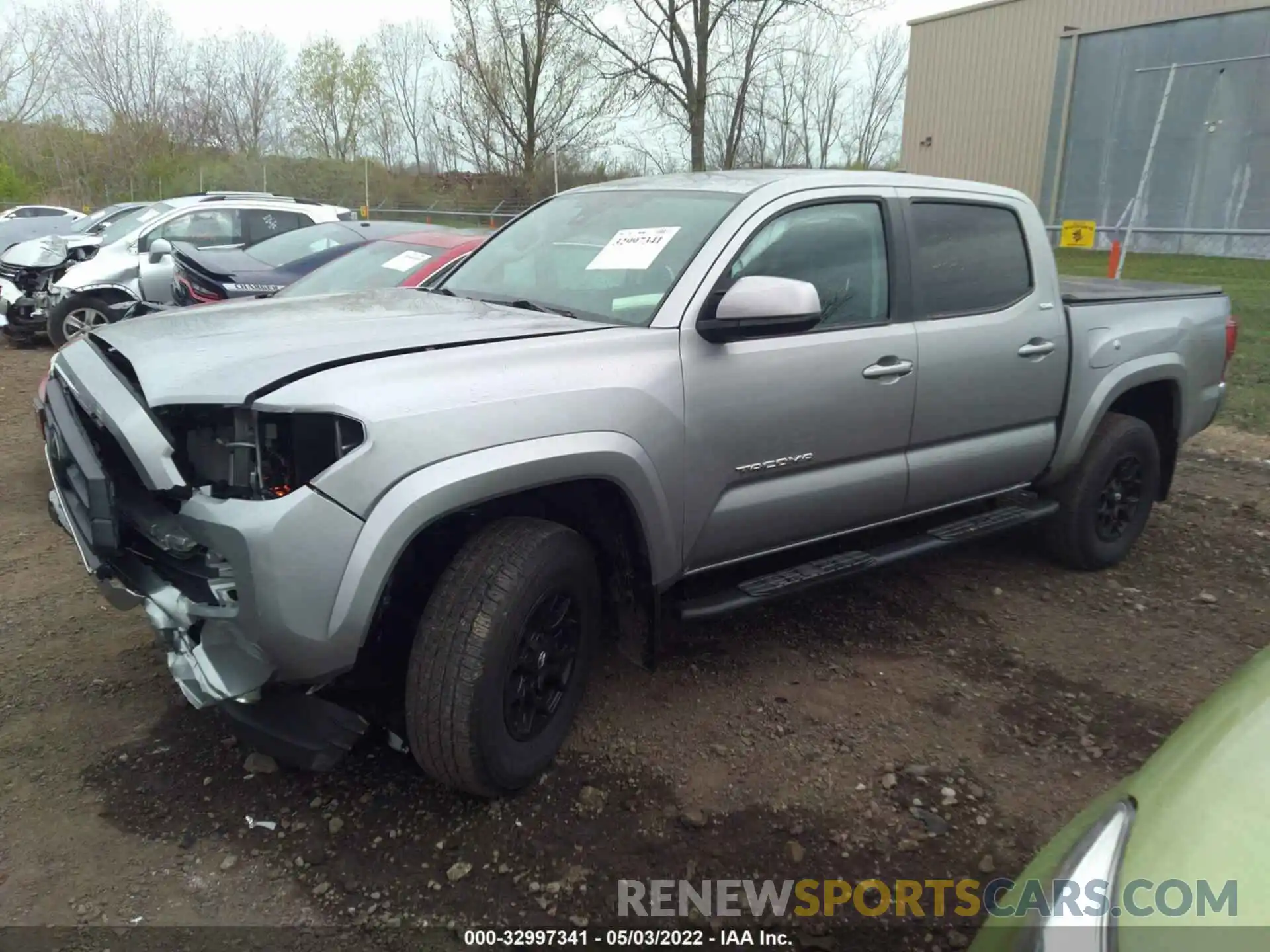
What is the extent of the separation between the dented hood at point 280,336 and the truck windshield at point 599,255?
190 millimetres

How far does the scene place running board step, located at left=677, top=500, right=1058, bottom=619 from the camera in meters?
3.14

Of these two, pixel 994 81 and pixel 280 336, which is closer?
pixel 280 336

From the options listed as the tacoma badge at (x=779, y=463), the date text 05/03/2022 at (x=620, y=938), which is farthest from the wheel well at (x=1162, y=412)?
the date text 05/03/2022 at (x=620, y=938)

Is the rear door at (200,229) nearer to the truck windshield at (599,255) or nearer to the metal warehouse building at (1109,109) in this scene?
the truck windshield at (599,255)

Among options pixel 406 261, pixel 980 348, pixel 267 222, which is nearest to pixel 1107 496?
pixel 980 348

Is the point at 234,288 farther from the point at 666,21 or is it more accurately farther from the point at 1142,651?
the point at 666,21

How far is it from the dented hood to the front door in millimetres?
513

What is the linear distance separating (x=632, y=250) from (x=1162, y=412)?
316 cm

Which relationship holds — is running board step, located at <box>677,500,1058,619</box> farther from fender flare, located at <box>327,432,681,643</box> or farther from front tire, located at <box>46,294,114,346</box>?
front tire, located at <box>46,294,114,346</box>

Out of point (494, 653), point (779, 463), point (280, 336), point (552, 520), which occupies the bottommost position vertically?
point (494, 653)

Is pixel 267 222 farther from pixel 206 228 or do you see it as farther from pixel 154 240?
pixel 154 240

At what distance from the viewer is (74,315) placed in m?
9.66

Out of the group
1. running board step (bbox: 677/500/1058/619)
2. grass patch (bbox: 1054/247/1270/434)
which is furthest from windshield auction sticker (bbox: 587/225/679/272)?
grass patch (bbox: 1054/247/1270/434)

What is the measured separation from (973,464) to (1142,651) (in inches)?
41.0
